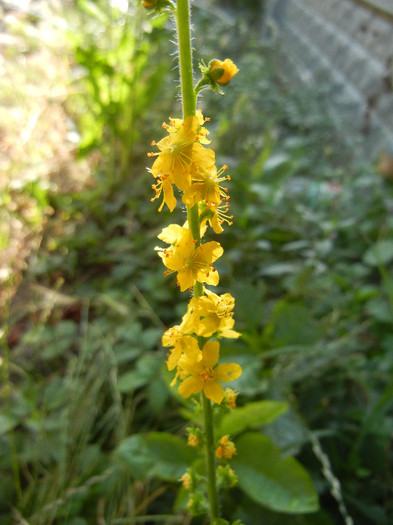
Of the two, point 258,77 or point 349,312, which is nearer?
point 349,312

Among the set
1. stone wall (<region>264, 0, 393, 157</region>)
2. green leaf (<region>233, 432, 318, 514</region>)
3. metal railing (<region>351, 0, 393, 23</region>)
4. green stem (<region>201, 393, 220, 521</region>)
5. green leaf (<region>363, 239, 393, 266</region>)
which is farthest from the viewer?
stone wall (<region>264, 0, 393, 157</region>)

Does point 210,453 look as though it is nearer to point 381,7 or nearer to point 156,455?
point 156,455

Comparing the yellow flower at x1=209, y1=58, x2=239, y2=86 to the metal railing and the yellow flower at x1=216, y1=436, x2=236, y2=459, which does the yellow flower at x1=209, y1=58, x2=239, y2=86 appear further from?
the metal railing

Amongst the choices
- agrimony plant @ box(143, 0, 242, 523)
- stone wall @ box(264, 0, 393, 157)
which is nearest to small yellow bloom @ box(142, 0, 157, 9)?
agrimony plant @ box(143, 0, 242, 523)

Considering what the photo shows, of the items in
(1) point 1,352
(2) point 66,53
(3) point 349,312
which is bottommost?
(1) point 1,352

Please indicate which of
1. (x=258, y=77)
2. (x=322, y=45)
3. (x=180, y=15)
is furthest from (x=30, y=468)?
Answer: (x=322, y=45)

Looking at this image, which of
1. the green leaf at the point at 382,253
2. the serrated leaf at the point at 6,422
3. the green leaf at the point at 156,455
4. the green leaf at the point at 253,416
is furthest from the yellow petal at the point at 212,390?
the green leaf at the point at 382,253

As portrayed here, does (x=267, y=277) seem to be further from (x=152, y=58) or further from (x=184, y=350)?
(x=152, y=58)
